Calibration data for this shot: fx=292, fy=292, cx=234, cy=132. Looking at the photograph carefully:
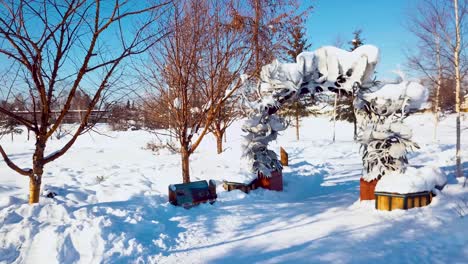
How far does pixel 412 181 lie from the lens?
5.50 metres

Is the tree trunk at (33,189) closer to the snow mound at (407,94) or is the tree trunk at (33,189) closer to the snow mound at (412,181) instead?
the snow mound at (412,181)

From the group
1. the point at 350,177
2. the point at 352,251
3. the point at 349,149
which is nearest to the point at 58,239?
the point at 352,251

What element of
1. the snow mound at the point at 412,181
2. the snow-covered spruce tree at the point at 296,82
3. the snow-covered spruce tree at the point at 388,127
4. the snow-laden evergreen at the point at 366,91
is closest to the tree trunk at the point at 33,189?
the snow-covered spruce tree at the point at 296,82

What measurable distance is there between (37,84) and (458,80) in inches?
414

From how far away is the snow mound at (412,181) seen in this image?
548 centimetres

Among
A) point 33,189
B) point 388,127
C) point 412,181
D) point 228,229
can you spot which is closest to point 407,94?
point 388,127

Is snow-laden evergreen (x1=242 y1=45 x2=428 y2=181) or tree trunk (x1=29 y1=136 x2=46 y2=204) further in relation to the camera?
snow-laden evergreen (x1=242 y1=45 x2=428 y2=181)

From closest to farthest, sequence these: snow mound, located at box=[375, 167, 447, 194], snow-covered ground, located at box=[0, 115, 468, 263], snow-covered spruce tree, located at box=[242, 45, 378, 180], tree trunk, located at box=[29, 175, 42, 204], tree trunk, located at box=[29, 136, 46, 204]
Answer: snow-covered ground, located at box=[0, 115, 468, 263]
tree trunk, located at box=[29, 136, 46, 204]
tree trunk, located at box=[29, 175, 42, 204]
snow mound, located at box=[375, 167, 447, 194]
snow-covered spruce tree, located at box=[242, 45, 378, 180]

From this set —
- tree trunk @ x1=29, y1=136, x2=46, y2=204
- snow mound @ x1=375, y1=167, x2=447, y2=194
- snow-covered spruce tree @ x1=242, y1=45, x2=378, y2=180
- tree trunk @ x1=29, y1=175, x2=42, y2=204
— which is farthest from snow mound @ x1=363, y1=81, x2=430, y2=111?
tree trunk @ x1=29, y1=175, x2=42, y2=204

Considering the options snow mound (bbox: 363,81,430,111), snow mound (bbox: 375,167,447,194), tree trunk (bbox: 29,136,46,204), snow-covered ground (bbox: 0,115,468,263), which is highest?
snow mound (bbox: 363,81,430,111)

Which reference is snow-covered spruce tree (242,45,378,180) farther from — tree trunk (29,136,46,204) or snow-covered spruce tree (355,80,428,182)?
tree trunk (29,136,46,204)

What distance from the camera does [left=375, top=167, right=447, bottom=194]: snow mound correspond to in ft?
18.0

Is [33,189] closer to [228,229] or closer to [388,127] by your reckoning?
[228,229]

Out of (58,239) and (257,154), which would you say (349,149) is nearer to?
(257,154)
